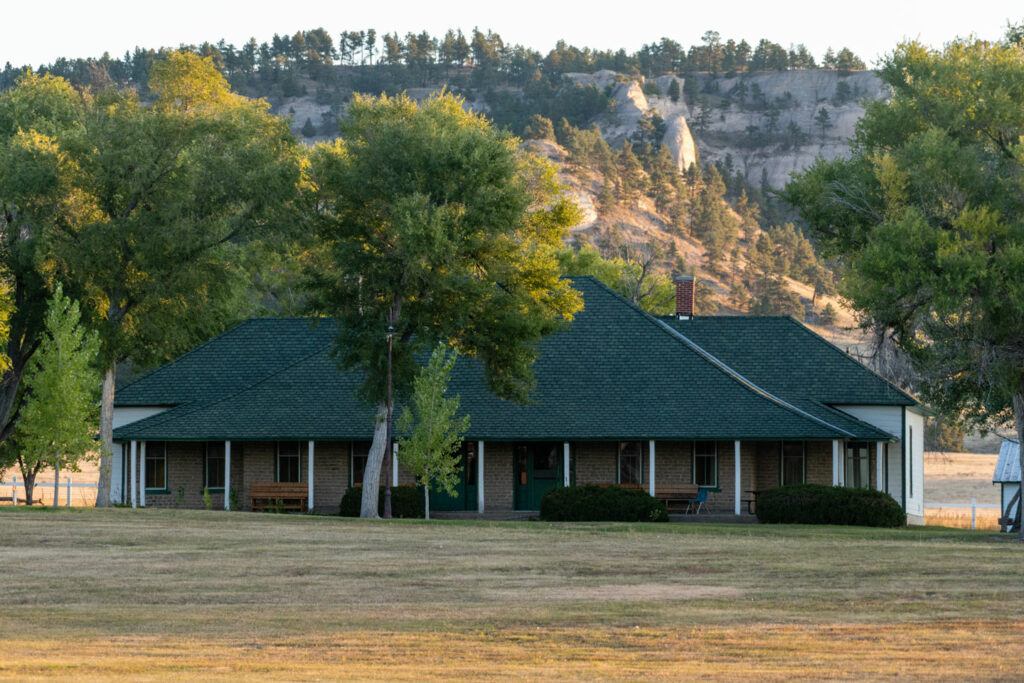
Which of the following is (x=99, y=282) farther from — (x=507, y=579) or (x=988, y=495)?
(x=988, y=495)

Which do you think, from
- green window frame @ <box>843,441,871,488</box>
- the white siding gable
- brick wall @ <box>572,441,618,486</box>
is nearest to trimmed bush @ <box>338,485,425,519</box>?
brick wall @ <box>572,441,618,486</box>

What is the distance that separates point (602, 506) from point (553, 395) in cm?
687

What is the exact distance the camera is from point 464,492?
141 ft

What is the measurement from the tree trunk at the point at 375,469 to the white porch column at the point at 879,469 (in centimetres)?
1501

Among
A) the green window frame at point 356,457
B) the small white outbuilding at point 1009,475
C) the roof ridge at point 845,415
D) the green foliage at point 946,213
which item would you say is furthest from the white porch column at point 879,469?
the green window frame at point 356,457

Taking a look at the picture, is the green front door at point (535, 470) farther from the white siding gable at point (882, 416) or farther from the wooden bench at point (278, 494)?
the white siding gable at point (882, 416)

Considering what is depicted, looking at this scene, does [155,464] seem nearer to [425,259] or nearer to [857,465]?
[425,259]

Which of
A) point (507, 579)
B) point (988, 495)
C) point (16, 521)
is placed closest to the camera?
point (507, 579)

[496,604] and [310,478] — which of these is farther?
[310,478]

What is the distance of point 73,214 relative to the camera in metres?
41.6

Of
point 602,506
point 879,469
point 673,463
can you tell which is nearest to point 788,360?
point 879,469

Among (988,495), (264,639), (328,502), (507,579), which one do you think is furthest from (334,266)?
(988,495)

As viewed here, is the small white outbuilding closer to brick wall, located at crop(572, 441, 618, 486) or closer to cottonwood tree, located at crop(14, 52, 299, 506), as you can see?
brick wall, located at crop(572, 441, 618, 486)

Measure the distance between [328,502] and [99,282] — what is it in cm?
960
